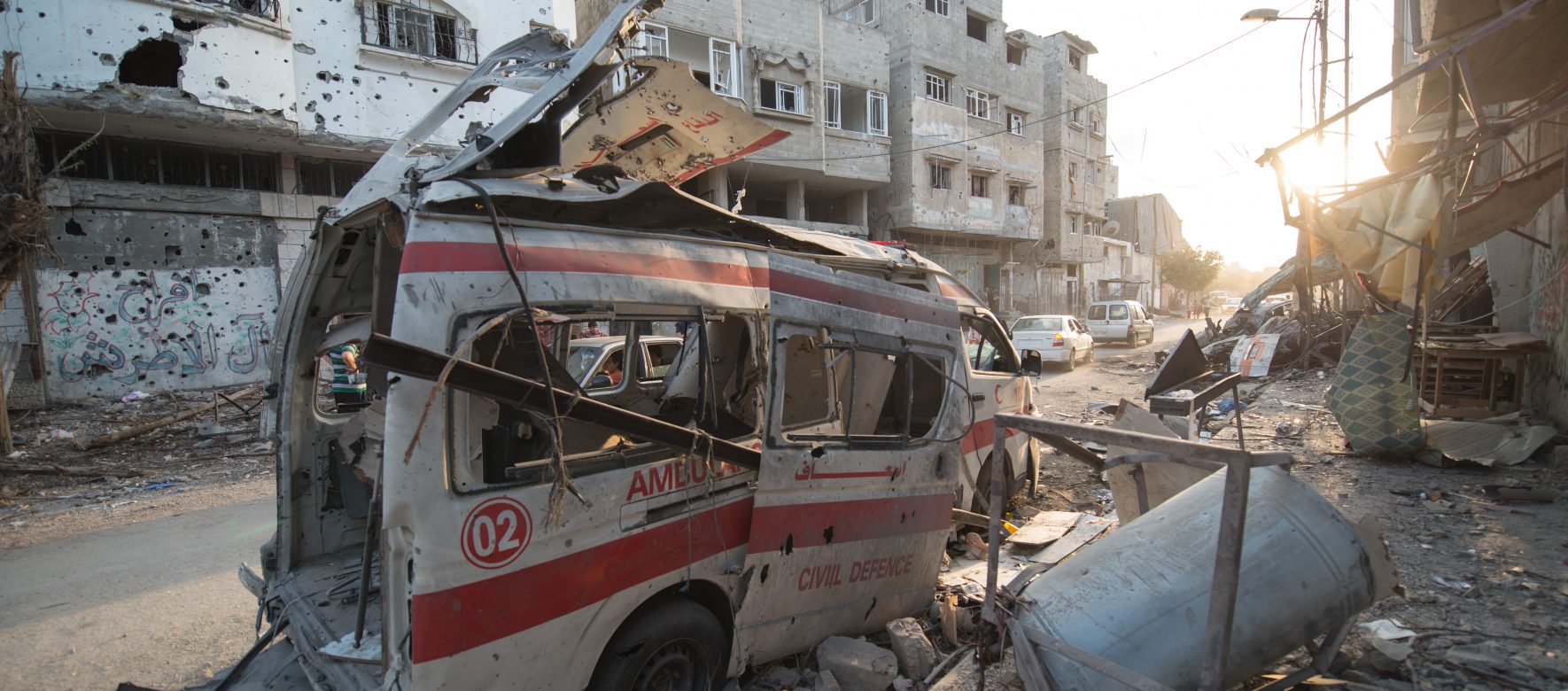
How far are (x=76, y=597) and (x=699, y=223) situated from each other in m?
5.33

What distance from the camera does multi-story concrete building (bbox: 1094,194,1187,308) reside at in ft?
144

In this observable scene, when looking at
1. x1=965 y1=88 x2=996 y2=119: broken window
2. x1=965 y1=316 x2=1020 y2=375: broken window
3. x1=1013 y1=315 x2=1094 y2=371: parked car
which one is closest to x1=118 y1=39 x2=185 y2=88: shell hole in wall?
x1=965 y1=316 x2=1020 y2=375: broken window

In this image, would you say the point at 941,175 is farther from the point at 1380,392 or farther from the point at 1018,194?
the point at 1380,392

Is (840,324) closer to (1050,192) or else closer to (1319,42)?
(1319,42)

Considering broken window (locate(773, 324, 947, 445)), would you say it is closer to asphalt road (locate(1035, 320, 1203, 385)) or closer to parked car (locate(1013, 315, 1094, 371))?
asphalt road (locate(1035, 320, 1203, 385))

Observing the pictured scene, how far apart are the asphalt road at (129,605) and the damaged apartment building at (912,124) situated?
1117 cm

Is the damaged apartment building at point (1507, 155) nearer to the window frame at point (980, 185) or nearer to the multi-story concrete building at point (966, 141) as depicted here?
the multi-story concrete building at point (966, 141)

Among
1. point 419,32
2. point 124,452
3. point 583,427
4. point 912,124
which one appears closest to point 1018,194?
point 912,124

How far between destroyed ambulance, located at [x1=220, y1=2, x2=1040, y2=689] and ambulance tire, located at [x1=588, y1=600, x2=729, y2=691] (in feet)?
0.04

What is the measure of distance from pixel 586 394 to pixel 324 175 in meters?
13.4

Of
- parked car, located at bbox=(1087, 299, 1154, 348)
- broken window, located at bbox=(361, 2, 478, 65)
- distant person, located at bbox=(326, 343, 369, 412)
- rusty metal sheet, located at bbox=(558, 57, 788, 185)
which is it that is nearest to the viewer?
rusty metal sheet, located at bbox=(558, 57, 788, 185)

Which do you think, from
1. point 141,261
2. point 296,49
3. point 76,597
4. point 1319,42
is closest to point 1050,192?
point 1319,42

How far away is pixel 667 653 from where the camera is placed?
283 centimetres

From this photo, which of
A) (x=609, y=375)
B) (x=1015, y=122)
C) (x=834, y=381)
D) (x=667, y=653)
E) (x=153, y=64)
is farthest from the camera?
(x=1015, y=122)
